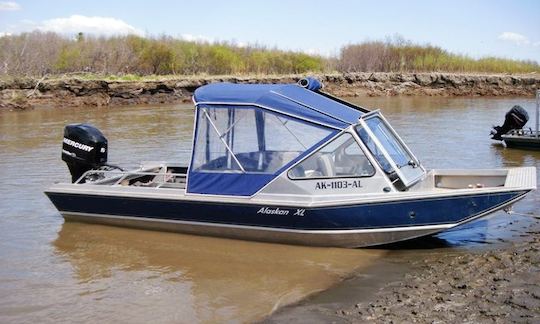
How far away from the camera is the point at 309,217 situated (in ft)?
28.3

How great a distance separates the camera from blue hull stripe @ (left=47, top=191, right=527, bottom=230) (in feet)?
26.7

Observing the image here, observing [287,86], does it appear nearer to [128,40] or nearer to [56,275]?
[56,275]

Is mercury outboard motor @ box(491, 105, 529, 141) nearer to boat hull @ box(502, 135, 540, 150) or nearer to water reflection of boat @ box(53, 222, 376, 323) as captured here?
boat hull @ box(502, 135, 540, 150)

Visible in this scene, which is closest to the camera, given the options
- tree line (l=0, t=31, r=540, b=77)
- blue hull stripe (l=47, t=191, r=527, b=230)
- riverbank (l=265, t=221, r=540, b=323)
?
riverbank (l=265, t=221, r=540, b=323)

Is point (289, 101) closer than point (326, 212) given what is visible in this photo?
No

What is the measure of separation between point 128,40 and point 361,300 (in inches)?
1838

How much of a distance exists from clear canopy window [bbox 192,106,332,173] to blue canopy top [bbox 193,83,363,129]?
117 mm

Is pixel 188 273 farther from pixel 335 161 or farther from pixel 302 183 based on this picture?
pixel 335 161

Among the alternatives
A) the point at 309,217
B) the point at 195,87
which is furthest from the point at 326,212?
the point at 195,87

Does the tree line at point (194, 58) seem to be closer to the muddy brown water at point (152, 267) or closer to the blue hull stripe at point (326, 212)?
the muddy brown water at point (152, 267)

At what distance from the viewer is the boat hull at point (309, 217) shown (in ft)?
26.8

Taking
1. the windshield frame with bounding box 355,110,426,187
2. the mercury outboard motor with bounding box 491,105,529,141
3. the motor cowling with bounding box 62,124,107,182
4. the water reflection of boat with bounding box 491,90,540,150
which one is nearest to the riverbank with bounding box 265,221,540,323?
the windshield frame with bounding box 355,110,426,187

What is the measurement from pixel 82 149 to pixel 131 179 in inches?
38.9

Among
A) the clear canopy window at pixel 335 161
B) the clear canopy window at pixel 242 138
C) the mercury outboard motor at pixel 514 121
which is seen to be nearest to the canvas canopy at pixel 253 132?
the clear canopy window at pixel 242 138
